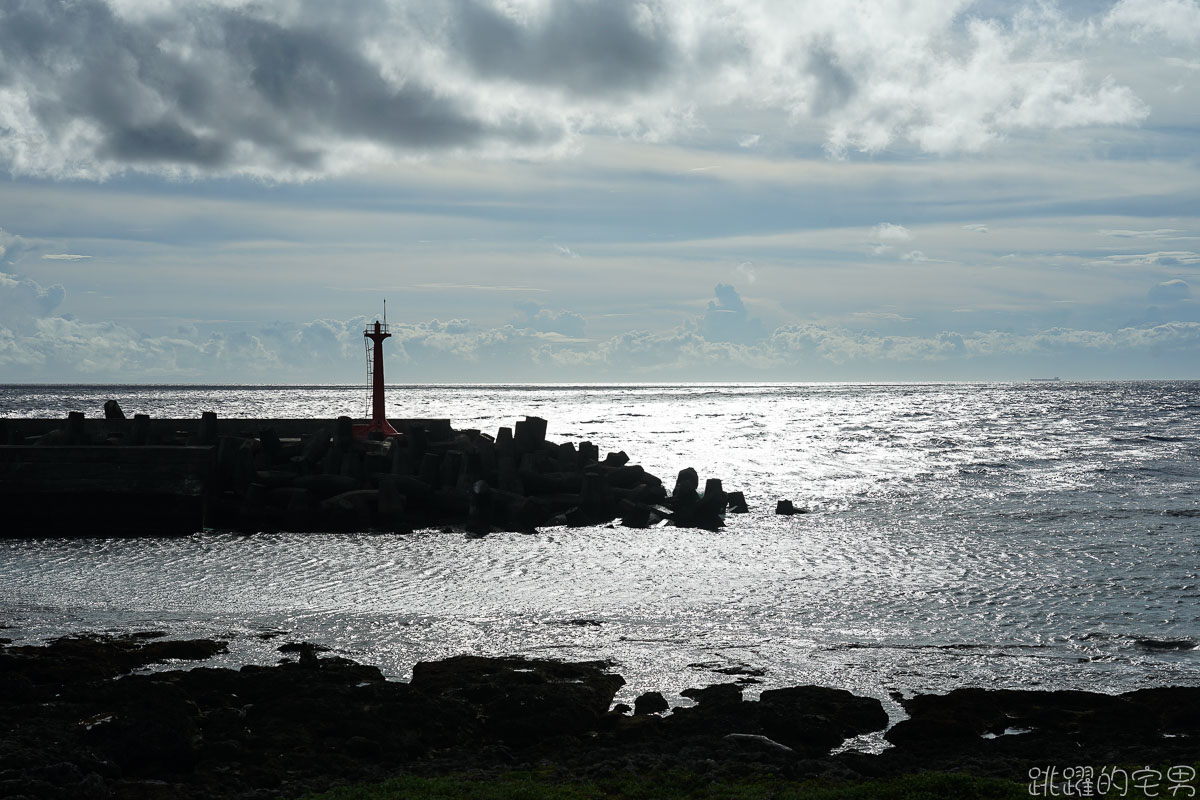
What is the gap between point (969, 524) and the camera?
24.8 meters

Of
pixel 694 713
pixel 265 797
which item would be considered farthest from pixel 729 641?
pixel 265 797

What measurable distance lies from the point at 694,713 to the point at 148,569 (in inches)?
478

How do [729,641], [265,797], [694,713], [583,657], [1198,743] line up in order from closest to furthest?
[265,797]
[1198,743]
[694,713]
[583,657]
[729,641]

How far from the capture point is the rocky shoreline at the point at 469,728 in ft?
27.5

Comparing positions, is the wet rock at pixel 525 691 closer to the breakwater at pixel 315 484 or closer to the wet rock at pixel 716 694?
the wet rock at pixel 716 694

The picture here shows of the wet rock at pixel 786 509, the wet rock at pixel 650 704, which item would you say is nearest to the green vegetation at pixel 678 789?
the wet rock at pixel 650 704

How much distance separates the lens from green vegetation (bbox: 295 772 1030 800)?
7586 millimetres

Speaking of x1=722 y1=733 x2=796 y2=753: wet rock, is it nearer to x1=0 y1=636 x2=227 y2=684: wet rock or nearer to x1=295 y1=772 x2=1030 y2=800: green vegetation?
x1=295 y1=772 x2=1030 y2=800: green vegetation

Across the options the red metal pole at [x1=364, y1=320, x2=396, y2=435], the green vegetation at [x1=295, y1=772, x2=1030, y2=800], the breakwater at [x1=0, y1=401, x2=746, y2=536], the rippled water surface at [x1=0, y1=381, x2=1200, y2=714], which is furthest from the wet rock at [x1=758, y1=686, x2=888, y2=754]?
the red metal pole at [x1=364, y1=320, x2=396, y2=435]

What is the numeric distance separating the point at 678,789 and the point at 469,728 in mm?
2447

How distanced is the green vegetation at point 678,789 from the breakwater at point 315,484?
1485cm

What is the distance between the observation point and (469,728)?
9.64 m

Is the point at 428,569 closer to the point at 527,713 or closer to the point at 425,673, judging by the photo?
the point at 425,673

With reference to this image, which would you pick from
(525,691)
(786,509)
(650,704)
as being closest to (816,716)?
(650,704)
